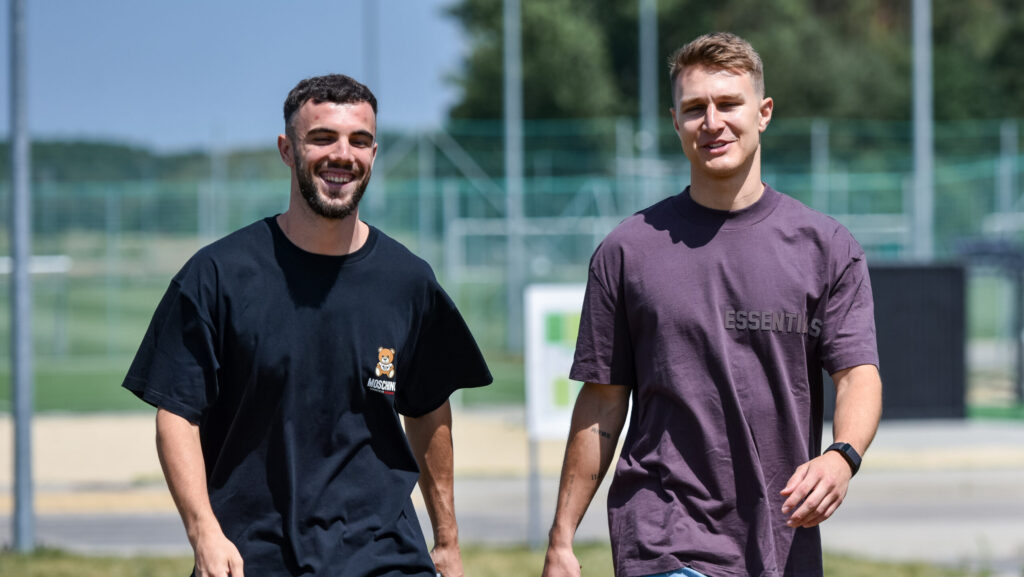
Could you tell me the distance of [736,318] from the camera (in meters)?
3.51

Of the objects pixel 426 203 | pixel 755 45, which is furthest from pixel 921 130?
pixel 755 45

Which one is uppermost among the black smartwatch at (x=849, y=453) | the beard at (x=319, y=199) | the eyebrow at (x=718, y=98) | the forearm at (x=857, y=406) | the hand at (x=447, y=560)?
the eyebrow at (x=718, y=98)

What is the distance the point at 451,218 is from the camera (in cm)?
2945

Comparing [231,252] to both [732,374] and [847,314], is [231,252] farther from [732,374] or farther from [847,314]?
[847,314]

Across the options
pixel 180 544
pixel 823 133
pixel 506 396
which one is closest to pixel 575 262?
pixel 823 133

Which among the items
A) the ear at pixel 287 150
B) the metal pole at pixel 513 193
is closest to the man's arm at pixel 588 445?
the ear at pixel 287 150

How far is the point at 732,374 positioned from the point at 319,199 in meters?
1.10

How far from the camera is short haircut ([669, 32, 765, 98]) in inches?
140

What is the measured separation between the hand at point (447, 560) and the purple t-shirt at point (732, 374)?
49 centimetres

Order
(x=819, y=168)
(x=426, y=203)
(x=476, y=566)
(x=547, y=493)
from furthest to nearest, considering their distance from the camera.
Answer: (x=819, y=168)
(x=426, y=203)
(x=547, y=493)
(x=476, y=566)

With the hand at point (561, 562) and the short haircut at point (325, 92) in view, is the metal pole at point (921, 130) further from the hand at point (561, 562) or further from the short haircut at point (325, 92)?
the short haircut at point (325, 92)

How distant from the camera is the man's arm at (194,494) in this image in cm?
329

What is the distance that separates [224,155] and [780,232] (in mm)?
26383

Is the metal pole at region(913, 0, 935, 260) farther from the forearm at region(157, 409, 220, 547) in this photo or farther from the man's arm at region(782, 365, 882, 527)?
the forearm at region(157, 409, 220, 547)
